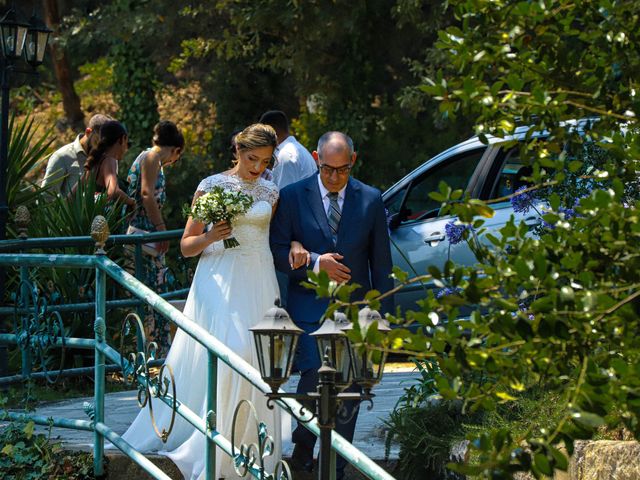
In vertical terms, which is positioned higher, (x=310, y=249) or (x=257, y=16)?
(x=257, y=16)

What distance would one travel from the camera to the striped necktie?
6293 mm

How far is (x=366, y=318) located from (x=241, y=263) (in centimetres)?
263

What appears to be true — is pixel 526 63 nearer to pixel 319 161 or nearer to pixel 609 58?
pixel 609 58

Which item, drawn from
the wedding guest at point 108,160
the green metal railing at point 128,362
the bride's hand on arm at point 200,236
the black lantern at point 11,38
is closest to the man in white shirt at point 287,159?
the green metal railing at point 128,362

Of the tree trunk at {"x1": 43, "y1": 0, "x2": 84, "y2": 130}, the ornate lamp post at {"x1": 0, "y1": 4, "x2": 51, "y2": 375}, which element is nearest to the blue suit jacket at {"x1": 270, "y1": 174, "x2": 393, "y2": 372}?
the ornate lamp post at {"x1": 0, "y1": 4, "x2": 51, "y2": 375}

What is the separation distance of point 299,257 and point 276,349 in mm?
1826

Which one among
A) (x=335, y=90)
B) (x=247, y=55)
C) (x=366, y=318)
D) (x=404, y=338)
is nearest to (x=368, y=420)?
(x=366, y=318)

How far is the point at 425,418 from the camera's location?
6.23 meters

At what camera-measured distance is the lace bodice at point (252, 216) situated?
6.60m

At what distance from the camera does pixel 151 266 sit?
9.20 metres

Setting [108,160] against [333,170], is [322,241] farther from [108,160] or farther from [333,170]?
[108,160]

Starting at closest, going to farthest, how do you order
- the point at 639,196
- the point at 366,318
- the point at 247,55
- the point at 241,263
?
the point at 366,318 → the point at 639,196 → the point at 241,263 → the point at 247,55

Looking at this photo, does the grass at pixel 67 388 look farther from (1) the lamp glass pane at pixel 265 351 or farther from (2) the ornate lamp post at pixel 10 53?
(1) the lamp glass pane at pixel 265 351

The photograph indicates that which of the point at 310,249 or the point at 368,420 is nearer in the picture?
the point at 310,249
